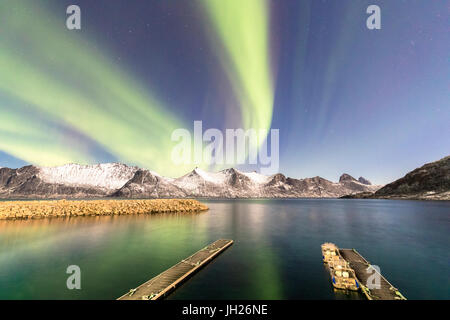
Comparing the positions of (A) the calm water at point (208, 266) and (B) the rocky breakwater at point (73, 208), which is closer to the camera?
(A) the calm water at point (208, 266)

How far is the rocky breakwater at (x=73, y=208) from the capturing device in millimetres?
70544

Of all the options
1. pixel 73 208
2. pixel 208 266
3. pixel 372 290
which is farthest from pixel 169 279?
pixel 73 208

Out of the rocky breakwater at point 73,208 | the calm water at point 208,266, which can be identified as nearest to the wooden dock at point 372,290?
the calm water at point 208,266

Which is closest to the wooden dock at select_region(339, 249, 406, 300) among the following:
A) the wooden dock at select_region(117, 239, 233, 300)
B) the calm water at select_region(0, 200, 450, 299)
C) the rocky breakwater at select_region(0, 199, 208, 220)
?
the calm water at select_region(0, 200, 450, 299)

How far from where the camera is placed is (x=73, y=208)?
8088 cm

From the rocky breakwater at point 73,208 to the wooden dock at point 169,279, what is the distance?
232ft

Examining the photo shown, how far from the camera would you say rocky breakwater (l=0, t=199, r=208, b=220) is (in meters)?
70.5

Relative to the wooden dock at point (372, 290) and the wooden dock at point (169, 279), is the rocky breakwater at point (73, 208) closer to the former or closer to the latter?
the wooden dock at point (169, 279)

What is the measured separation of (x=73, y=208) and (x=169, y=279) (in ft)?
268

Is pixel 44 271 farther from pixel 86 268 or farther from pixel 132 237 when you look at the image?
pixel 132 237

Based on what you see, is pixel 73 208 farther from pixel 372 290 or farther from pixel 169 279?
pixel 372 290

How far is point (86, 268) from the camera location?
1114 inches

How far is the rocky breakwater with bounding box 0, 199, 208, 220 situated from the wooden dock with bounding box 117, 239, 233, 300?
70564mm
